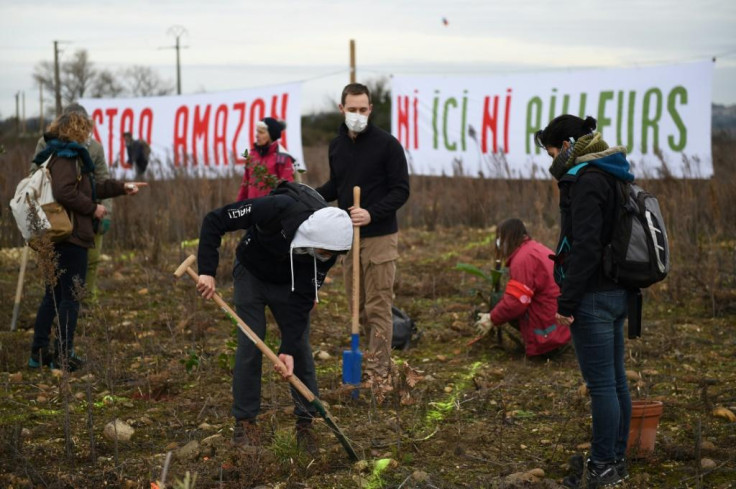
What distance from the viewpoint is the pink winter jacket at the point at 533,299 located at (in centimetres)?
566

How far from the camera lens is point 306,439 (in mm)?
4176

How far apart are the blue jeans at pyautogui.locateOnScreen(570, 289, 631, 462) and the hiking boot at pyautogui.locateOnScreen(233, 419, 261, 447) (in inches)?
56.5

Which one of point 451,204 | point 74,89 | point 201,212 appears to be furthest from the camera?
point 74,89

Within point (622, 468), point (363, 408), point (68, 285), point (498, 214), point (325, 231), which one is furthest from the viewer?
point (498, 214)

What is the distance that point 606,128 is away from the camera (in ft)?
44.6

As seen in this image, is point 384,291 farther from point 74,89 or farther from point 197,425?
point 74,89

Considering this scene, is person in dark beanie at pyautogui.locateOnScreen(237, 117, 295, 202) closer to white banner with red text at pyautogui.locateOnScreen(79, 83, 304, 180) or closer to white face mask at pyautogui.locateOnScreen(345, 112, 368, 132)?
white face mask at pyautogui.locateOnScreen(345, 112, 368, 132)

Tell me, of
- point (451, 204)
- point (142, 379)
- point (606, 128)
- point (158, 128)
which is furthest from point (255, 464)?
point (158, 128)

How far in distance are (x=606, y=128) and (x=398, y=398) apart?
9784mm

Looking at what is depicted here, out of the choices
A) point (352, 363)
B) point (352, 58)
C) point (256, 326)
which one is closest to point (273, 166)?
point (352, 363)

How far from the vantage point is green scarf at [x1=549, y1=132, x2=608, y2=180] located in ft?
11.9

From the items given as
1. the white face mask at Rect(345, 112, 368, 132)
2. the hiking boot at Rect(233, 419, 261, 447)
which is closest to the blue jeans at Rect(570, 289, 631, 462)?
the hiking boot at Rect(233, 419, 261, 447)

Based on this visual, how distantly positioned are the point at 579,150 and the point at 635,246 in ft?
1.45

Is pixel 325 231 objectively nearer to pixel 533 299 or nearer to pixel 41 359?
Answer: pixel 533 299
